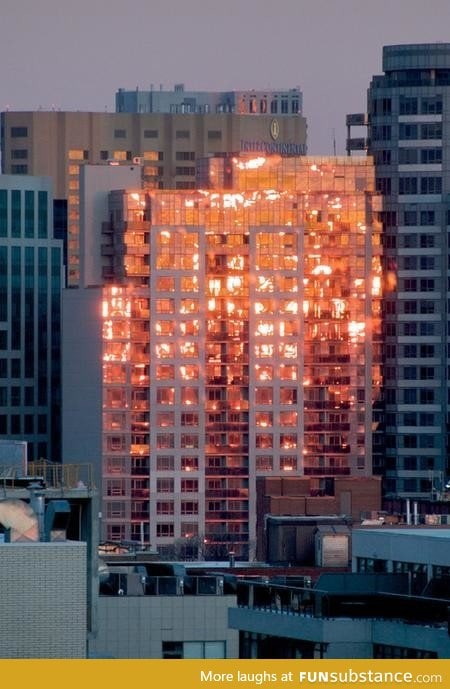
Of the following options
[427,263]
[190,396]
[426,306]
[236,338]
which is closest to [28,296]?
[236,338]

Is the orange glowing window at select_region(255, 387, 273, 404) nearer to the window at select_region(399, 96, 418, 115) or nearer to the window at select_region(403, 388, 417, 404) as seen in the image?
the window at select_region(403, 388, 417, 404)

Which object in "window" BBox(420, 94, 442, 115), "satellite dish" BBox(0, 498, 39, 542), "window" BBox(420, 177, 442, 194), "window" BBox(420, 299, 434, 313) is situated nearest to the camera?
"satellite dish" BBox(0, 498, 39, 542)

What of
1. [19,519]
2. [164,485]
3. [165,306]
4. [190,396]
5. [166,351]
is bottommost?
[19,519]

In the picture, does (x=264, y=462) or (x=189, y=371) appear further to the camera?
(x=189, y=371)

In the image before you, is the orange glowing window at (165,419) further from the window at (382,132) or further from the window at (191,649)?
the window at (191,649)

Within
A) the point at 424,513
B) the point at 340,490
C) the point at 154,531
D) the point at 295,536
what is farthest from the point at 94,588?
the point at 154,531

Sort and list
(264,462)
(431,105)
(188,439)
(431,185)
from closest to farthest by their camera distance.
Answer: (264,462) → (188,439) → (431,185) → (431,105)

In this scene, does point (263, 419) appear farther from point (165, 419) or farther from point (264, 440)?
point (165, 419)

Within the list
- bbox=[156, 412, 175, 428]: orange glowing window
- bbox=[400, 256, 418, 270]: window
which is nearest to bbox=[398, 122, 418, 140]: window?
bbox=[400, 256, 418, 270]: window
